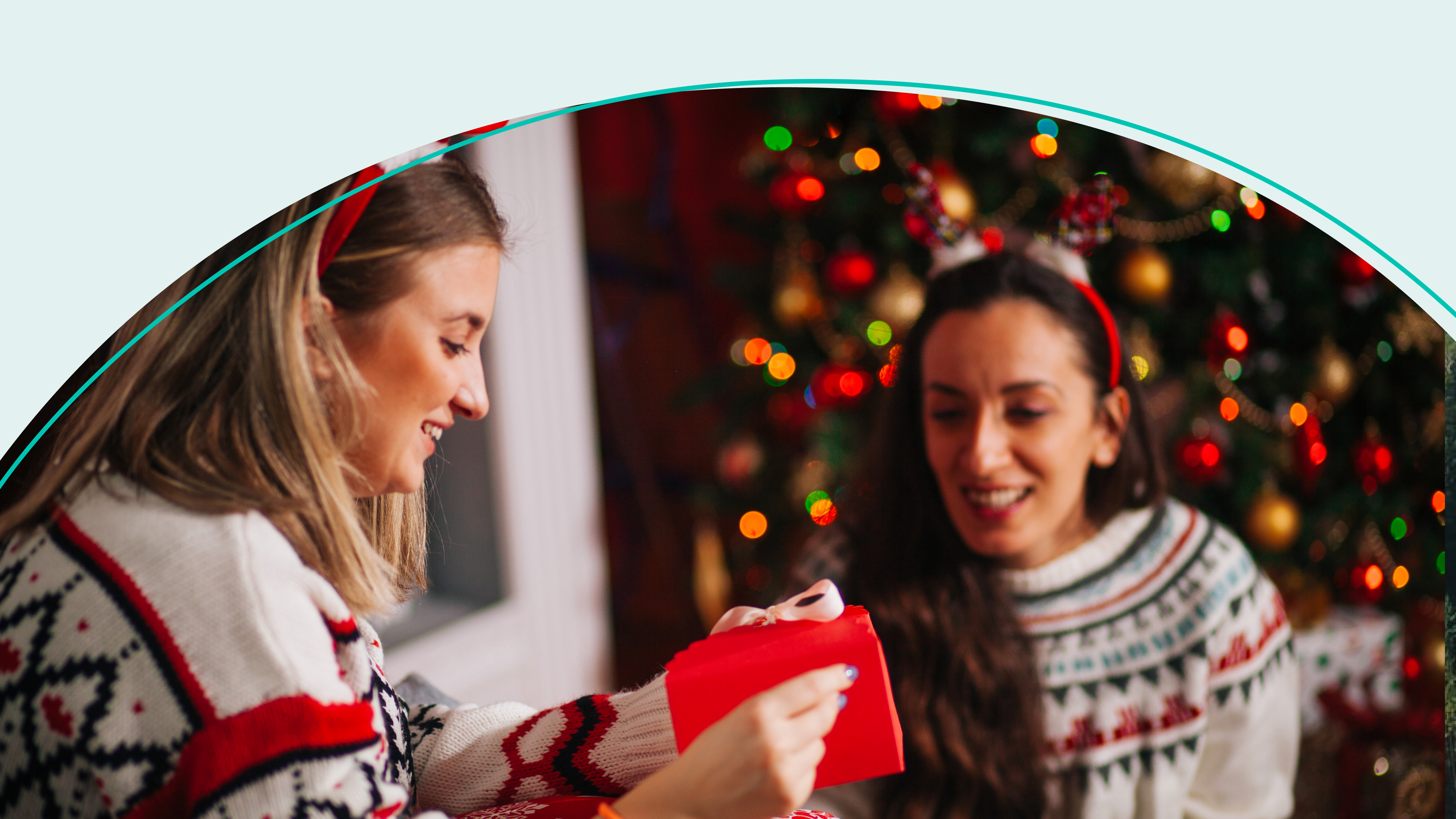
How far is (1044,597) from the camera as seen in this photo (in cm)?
70

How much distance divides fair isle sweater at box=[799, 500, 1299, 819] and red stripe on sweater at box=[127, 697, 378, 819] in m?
0.38

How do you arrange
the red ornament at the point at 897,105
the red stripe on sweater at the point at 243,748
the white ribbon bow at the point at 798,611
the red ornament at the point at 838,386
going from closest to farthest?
the red stripe on sweater at the point at 243,748 < the white ribbon bow at the point at 798,611 < the red ornament at the point at 897,105 < the red ornament at the point at 838,386

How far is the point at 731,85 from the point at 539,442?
0.25m

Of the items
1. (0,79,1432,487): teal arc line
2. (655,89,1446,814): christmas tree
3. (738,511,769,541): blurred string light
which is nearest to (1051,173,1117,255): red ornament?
(655,89,1446,814): christmas tree

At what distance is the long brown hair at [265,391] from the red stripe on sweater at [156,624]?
0.03 meters

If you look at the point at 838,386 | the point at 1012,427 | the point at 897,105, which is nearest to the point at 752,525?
the point at 838,386

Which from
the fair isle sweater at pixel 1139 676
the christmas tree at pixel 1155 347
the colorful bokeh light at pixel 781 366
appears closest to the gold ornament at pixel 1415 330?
the christmas tree at pixel 1155 347

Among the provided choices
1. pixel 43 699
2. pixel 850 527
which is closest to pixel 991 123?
pixel 850 527

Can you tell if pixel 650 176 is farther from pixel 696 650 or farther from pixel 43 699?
pixel 43 699

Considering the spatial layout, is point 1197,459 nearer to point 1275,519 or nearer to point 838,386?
point 1275,519

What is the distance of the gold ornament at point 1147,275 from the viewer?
28.9 inches

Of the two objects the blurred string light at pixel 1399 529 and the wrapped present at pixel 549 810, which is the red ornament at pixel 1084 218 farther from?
the wrapped present at pixel 549 810

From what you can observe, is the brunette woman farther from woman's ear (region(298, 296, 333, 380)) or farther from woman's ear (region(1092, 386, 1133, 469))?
woman's ear (region(298, 296, 333, 380))

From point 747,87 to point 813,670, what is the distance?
348 mm
